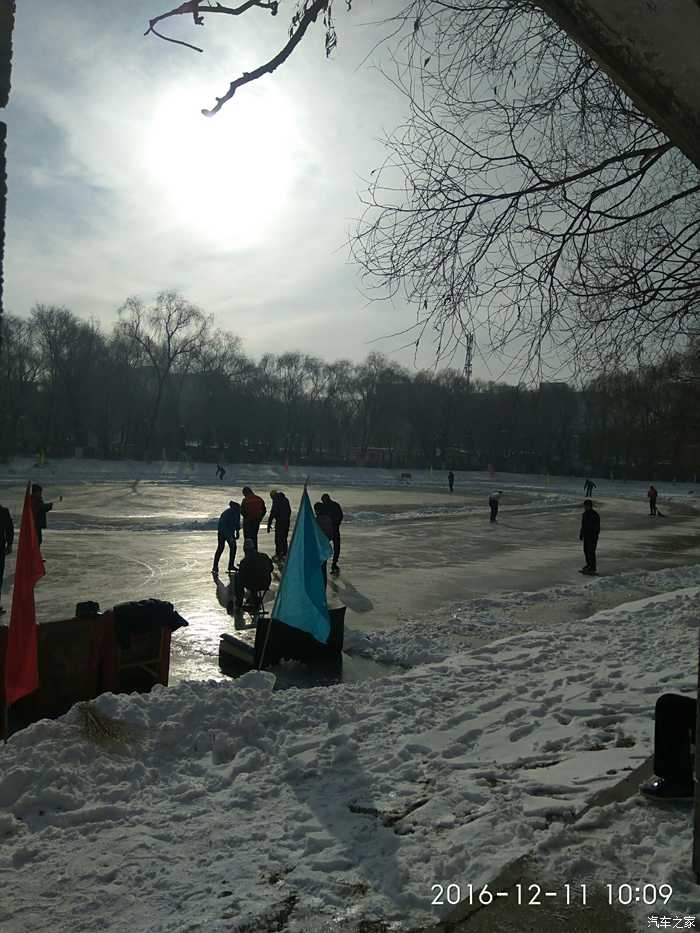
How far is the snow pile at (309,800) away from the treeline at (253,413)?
5845cm

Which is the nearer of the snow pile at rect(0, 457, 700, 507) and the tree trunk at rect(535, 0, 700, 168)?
the tree trunk at rect(535, 0, 700, 168)

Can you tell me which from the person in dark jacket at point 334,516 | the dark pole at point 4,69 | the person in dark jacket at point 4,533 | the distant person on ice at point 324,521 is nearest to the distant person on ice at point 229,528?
the distant person on ice at point 324,521

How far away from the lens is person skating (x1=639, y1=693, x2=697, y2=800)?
411cm

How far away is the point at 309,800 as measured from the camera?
4.43 meters

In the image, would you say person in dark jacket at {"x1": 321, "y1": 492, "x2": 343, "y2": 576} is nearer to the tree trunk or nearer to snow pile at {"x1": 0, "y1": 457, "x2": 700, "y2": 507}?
the tree trunk

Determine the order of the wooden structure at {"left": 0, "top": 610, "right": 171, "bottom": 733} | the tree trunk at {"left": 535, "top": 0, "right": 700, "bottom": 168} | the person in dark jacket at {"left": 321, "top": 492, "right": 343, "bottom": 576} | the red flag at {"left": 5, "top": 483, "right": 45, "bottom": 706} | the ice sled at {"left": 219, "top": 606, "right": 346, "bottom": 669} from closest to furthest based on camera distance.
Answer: the tree trunk at {"left": 535, "top": 0, "right": 700, "bottom": 168} < the red flag at {"left": 5, "top": 483, "right": 45, "bottom": 706} < the wooden structure at {"left": 0, "top": 610, "right": 171, "bottom": 733} < the ice sled at {"left": 219, "top": 606, "right": 346, "bottom": 669} < the person in dark jacket at {"left": 321, "top": 492, "right": 343, "bottom": 576}

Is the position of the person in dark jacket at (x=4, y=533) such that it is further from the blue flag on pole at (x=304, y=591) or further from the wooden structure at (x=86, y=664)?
the blue flag on pole at (x=304, y=591)

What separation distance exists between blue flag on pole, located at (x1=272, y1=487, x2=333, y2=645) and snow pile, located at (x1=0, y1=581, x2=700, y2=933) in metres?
0.74

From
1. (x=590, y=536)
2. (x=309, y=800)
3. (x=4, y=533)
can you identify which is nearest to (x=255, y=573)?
(x=4, y=533)

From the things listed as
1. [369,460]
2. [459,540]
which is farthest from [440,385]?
[459,540]

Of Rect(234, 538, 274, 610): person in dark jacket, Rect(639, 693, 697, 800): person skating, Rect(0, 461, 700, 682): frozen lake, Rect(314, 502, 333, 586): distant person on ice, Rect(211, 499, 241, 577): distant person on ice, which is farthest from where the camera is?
Rect(314, 502, 333, 586): distant person on ice

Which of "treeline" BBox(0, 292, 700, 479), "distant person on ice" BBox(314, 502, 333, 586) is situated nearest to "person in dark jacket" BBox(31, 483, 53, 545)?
"distant person on ice" BBox(314, 502, 333, 586)

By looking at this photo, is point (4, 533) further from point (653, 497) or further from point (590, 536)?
point (653, 497)

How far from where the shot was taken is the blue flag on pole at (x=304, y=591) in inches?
280
